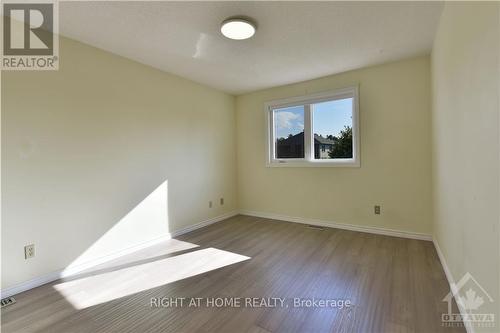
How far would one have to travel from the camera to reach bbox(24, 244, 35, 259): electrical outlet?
2.12 metres

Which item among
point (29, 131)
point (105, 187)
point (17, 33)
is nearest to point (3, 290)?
point (105, 187)

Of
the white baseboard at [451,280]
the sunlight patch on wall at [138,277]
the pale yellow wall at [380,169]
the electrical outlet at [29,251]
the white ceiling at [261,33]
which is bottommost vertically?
the sunlight patch on wall at [138,277]

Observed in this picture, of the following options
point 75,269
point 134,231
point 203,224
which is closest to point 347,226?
point 203,224

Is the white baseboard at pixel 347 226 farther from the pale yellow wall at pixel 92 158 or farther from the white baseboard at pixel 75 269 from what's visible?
the white baseboard at pixel 75 269

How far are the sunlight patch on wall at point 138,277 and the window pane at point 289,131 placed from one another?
2.19 meters

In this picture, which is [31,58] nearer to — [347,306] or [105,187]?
[105,187]

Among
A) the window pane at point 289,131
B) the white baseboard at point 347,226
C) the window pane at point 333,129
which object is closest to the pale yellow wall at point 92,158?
the white baseboard at point 347,226

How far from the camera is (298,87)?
405 centimetres

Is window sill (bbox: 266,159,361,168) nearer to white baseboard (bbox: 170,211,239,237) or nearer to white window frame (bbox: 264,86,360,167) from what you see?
white window frame (bbox: 264,86,360,167)

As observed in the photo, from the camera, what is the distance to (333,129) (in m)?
3.79

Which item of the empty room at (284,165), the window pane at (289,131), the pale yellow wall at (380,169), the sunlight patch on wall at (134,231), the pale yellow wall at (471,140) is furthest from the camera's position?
the window pane at (289,131)

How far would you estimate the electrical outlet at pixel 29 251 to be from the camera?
2.12m

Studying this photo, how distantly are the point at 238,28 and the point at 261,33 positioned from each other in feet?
1.00

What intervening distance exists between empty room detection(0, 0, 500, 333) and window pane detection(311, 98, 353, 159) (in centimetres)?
2
